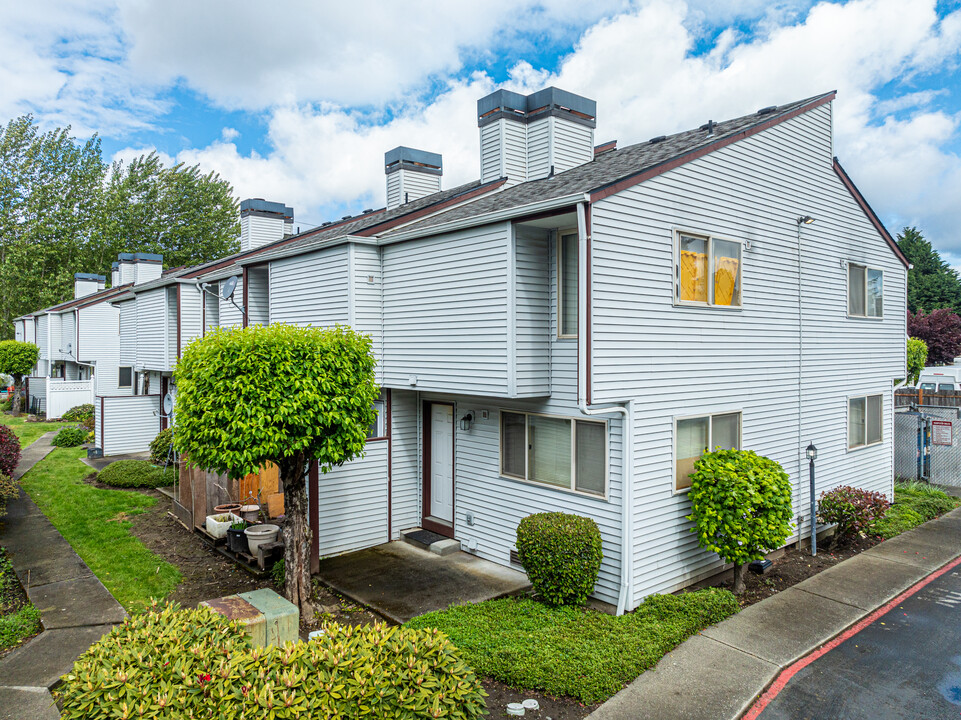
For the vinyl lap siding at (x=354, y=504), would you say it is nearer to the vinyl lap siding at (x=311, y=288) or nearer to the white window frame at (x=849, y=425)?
the vinyl lap siding at (x=311, y=288)

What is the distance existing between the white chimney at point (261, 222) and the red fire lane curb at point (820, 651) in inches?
699

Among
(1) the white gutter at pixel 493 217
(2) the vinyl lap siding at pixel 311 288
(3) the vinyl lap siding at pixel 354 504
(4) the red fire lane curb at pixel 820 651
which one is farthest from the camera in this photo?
(2) the vinyl lap siding at pixel 311 288

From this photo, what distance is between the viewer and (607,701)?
19.9 ft

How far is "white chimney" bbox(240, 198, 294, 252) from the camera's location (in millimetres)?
19516

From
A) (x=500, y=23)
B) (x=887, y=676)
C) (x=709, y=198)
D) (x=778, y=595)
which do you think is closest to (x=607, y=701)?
(x=887, y=676)

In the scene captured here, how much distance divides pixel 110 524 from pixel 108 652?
988 centimetres

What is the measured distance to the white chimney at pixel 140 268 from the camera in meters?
30.1

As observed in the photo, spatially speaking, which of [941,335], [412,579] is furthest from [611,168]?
[941,335]

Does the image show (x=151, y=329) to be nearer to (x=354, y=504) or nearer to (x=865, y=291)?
(x=354, y=504)

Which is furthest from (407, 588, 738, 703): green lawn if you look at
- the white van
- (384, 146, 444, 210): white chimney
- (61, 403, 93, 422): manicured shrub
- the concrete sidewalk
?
the white van

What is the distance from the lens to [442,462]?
37.1ft

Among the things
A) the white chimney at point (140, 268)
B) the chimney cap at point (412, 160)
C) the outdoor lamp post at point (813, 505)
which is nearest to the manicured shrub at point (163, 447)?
the chimney cap at point (412, 160)

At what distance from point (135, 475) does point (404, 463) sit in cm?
936

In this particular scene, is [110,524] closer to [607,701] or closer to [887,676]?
[607,701]
